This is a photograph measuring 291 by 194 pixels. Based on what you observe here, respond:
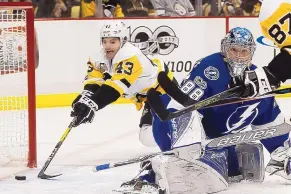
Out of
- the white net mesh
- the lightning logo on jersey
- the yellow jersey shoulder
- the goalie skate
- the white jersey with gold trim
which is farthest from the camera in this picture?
the white net mesh

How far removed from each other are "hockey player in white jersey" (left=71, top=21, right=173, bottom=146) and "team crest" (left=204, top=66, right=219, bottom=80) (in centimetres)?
57

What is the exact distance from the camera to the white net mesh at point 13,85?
4.55 meters

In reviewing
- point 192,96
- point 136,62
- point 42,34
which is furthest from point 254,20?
point 192,96

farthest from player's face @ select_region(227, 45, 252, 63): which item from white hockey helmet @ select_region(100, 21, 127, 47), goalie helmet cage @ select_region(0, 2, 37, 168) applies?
goalie helmet cage @ select_region(0, 2, 37, 168)

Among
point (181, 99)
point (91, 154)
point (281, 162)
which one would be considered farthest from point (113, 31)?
point (281, 162)

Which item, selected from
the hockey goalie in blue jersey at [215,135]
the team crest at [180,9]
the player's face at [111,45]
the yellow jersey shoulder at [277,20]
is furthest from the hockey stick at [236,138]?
the team crest at [180,9]

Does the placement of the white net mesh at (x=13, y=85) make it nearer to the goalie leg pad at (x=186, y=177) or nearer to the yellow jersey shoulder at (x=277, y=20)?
the goalie leg pad at (x=186, y=177)

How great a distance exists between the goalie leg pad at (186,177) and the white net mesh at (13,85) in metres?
1.22

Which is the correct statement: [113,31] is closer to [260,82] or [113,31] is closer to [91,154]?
[91,154]

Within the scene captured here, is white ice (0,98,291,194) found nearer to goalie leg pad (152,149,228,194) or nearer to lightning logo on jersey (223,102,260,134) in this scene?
goalie leg pad (152,149,228,194)

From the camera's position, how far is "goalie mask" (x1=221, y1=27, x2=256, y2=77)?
359cm

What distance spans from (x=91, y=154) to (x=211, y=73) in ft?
4.61

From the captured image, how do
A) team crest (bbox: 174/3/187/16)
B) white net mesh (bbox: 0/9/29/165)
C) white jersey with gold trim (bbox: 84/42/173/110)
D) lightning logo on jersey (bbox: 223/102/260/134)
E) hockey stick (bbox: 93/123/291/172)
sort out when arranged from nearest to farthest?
1. hockey stick (bbox: 93/123/291/172)
2. lightning logo on jersey (bbox: 223/102/260/134)
3. white jersey with gold trim (bbox: 84/42/173/110)
4. white net mesh (bbox: 0/9/29/165)
5. team crest (bbox: 174/3/187/16)

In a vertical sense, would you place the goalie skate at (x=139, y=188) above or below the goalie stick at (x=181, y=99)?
below
